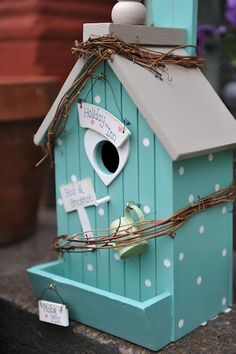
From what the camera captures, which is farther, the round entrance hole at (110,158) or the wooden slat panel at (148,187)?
the round entrance hole at (110,158)

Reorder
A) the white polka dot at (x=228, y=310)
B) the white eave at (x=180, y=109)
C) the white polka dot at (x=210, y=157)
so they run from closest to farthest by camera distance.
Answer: the white eave at (x=180, y=109) < the white polka dot at (x=210, y=157) < the white polka dot at (x=228, y=310)

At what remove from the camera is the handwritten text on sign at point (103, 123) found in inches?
37.4

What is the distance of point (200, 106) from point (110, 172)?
0.21 m

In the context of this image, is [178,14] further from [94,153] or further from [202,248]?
[202,248]

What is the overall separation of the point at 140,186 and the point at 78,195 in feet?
0.53

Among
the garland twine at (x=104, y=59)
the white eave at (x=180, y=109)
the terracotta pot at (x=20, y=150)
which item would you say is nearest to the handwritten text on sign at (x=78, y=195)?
the garland twine at (x=104, y=59)

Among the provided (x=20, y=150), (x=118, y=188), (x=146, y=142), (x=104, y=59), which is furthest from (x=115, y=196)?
(x=20, y=150)

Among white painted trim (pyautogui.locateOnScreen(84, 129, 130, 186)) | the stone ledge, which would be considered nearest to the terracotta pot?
the stone ledge

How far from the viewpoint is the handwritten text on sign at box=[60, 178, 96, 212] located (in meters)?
1.04

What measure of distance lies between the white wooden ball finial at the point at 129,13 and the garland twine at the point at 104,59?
5cm

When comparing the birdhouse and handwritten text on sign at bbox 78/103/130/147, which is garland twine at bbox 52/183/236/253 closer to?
the birdhouse

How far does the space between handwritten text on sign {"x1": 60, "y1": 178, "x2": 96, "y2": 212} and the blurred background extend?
1.47 feet

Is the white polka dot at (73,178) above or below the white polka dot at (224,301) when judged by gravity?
above

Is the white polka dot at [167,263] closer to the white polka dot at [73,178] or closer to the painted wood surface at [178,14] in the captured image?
the white polka dot at [73,178]
